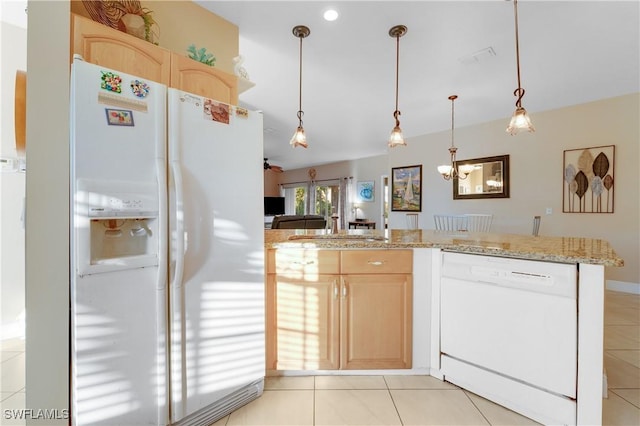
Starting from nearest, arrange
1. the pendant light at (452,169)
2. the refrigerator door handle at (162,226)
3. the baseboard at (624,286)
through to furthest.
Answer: the refrigerator door handle at (162,226), the baseboard at (624,286), the pendant light at (452,169)

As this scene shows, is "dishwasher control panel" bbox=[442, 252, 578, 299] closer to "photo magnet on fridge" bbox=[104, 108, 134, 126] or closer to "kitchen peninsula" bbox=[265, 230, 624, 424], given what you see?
"kitchen peninsula" bbox=[265, 230, 624, 424]

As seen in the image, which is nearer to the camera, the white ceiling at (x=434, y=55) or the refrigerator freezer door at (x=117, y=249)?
the refrigerator freezer door at (x=117, y=249)

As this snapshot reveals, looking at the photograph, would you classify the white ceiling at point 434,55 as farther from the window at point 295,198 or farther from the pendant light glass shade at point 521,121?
the window at point 295,198

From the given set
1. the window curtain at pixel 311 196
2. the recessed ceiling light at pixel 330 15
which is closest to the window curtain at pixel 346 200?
the window curtain at pixel 311 196

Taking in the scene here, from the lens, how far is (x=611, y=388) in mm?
1733

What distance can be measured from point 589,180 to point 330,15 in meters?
4.08

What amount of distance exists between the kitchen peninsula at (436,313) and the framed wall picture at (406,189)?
414 centimetres

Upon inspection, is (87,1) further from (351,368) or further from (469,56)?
(469,56)

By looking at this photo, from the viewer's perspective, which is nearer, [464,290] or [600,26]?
[464,290]

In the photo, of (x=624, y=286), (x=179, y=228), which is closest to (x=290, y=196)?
(x=624, y=286)

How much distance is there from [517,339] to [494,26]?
2355 mm

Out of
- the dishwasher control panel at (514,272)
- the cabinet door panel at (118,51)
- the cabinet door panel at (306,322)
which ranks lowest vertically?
the cabinet door panel at (306,322)

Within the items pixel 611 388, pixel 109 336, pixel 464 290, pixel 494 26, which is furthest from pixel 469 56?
pixel 109 336

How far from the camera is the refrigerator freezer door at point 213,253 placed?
131 centimetres
